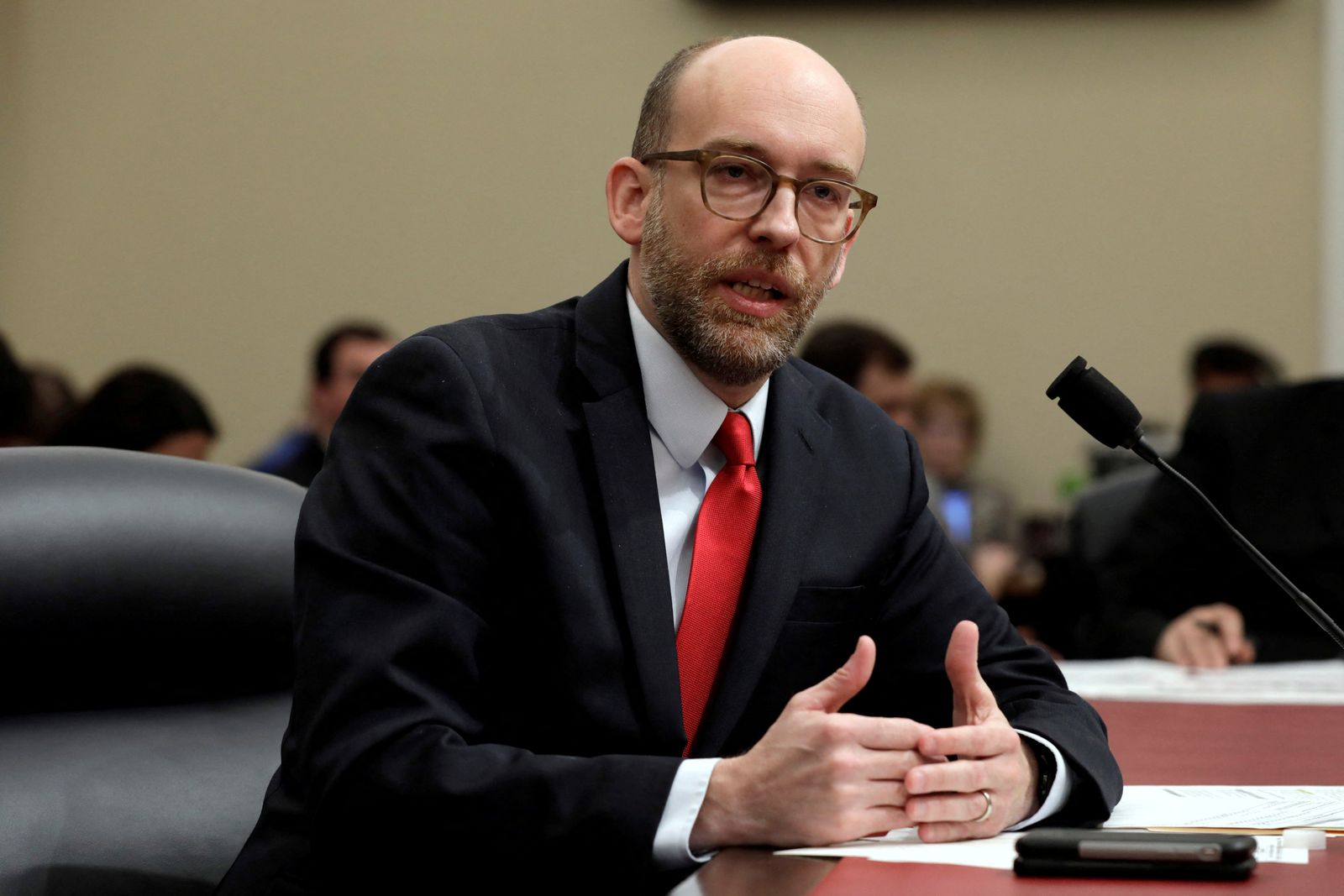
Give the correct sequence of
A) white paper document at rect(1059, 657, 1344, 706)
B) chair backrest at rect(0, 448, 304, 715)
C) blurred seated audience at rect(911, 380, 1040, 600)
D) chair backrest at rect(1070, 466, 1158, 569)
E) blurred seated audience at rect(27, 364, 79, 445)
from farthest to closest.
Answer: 1. blurred seated audience at rect(911, 380, 1040, 600)
2. blurred seated audience at rect(27, 364, 79, 445)
3. chair backrest at rect(1070, 466, 1158, 569)
4. white paper document at rect(1059, 657, 1344, 706)
5. chair backrest at rect(0, 448, 304, 715)

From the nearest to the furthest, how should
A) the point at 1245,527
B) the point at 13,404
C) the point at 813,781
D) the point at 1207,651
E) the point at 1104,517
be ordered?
the point at 813,781 → the point at 1207,651 → the point at 1245,527 → the point at 1104,517 → the point at 13,404

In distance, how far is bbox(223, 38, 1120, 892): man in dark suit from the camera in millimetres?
1012

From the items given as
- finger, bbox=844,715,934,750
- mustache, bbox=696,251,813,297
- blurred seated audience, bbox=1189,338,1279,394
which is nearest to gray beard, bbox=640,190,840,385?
mustache, bbox=696,251,813,297

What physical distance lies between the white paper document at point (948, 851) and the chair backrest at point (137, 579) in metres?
0.61

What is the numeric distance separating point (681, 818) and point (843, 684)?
0.15m

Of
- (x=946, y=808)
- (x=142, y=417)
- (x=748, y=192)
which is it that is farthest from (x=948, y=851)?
(x=142, y=417)

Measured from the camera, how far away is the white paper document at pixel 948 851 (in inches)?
36.9

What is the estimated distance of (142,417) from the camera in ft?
11.0

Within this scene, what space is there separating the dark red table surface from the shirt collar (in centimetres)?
44

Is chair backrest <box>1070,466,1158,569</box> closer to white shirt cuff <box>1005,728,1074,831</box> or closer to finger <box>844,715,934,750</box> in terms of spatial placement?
white shirt cuff <box>1005,728,1074,831</box>

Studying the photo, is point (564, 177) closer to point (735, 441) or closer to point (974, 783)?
point (735, 441)

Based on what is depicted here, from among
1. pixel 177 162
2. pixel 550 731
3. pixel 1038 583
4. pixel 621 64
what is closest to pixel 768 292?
pixel 550 731

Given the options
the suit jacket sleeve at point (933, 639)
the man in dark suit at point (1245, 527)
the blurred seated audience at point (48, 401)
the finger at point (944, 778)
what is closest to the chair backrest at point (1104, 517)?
the man in dark suit at point (1245, 527)

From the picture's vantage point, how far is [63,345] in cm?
537
